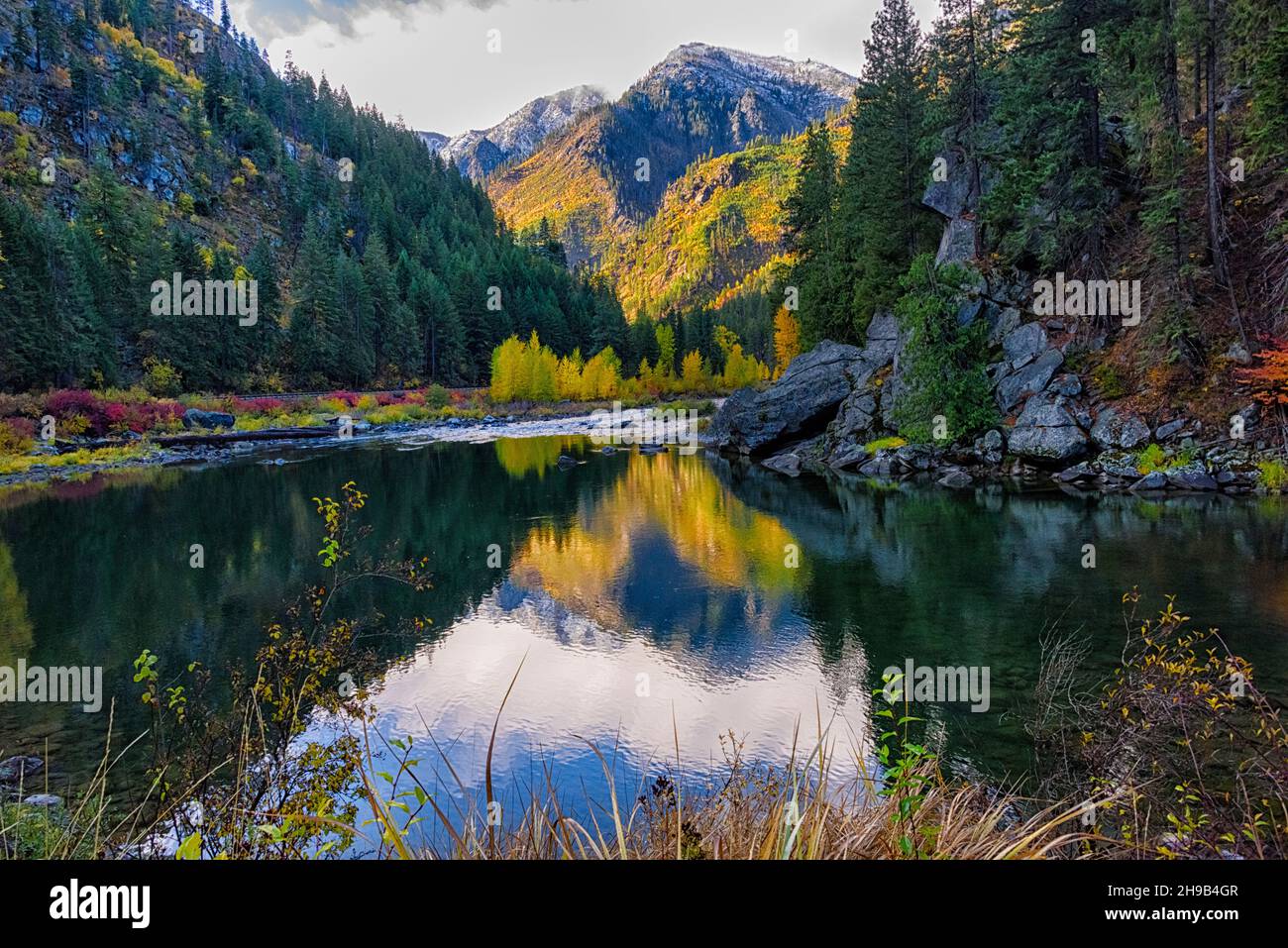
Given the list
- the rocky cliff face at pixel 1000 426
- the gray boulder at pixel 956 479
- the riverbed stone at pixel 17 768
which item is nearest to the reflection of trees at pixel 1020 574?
the gray boulder at pixel 956 479

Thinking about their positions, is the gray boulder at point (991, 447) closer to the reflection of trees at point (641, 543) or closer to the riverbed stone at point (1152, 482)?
the riverbed stone at point (1152, 482)

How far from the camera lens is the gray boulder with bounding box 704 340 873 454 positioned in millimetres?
37031

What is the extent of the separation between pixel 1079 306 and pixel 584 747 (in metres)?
29.3

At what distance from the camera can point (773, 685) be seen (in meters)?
10.6

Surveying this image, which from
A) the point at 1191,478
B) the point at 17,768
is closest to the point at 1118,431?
the point at 1191,478

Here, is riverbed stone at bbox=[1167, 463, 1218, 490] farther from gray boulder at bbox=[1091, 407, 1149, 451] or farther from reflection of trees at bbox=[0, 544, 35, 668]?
reflection of trees at bbox=[0, 544, 35, 668]

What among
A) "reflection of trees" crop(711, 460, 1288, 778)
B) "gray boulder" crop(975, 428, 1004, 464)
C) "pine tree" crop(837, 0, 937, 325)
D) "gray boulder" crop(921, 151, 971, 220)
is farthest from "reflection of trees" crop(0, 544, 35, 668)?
"gray boulder" crop(921, 151, 971, 220)

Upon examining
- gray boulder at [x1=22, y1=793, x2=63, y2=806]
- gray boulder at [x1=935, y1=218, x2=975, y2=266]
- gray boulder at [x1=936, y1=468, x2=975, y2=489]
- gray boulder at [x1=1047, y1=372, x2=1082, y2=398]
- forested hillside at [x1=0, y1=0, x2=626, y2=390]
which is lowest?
gray boulder at [x1=22, y1=793, x2=63, y2=806]

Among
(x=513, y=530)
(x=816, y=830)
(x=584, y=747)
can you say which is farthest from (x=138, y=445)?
(x=816, y=830)

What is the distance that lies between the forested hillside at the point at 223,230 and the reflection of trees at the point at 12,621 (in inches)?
1714

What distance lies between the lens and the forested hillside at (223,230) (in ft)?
197

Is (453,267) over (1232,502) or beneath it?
over

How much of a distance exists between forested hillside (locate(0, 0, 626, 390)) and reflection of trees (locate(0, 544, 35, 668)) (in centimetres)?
4354
